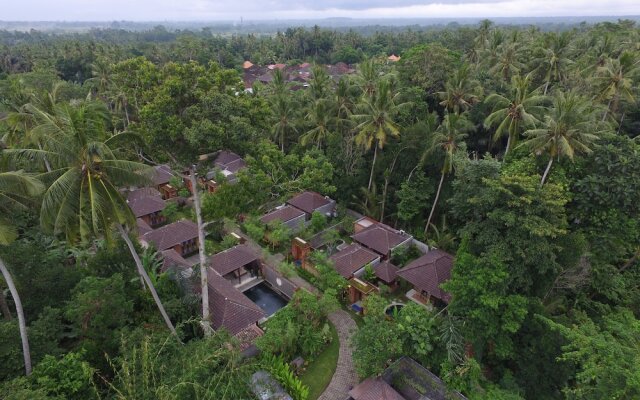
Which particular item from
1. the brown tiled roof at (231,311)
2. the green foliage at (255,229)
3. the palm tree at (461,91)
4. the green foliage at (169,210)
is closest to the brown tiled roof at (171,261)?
the brown tiled roof at (231,311)

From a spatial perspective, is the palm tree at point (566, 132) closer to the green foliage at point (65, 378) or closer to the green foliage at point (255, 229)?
the green foliage at point (255, 229)

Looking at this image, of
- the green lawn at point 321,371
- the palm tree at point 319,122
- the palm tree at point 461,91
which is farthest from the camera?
the palm tree at point 319,122

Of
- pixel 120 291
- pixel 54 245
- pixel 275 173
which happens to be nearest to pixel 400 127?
pixel 275 173

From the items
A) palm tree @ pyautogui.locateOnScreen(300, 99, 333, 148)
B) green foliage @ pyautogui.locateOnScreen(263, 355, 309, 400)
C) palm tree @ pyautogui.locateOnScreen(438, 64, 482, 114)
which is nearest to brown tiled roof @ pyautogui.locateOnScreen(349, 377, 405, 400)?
green foliage @ pyautogui.locateOnScreen(263, 355, 309, 400)

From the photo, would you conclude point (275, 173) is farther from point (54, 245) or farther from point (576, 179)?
point (576, 179)

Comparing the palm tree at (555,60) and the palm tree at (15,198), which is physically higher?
the palm tree at (555,60)

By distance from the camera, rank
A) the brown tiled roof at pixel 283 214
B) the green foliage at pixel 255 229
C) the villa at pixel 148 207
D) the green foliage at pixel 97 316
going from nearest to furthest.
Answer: the green foliage at pixel 97 316
the green foliage at pixel 255 229
the brown tiled roof at pixel 283 214
the villa at pixel 148 207
